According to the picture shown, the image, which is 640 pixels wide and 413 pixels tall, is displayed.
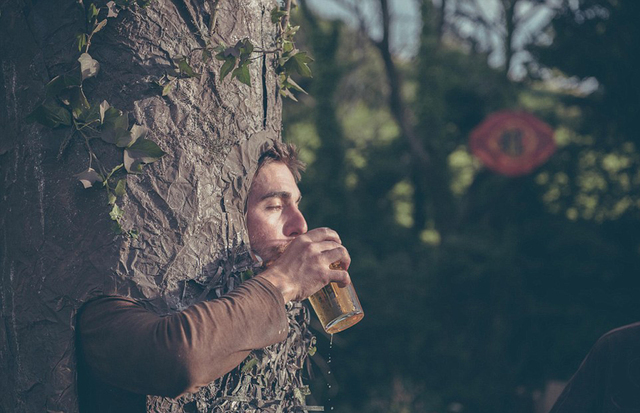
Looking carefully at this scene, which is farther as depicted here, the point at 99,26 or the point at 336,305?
the point at 336,305

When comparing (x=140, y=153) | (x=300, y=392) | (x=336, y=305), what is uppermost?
(x=140, y=153)

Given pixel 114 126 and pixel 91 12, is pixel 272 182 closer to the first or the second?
pixel 114 126

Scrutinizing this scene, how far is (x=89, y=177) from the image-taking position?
81.4 inches

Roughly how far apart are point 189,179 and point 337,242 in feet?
1.62

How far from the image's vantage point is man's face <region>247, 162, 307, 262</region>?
2.41m

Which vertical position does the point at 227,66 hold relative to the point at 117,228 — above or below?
above

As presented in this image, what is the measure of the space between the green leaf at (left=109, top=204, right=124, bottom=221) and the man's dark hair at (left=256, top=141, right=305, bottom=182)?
52 centimetres

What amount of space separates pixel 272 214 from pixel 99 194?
1.97 feet

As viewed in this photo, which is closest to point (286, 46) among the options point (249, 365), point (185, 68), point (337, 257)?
point (185, 68)

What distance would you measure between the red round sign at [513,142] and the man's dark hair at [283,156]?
31.8 ft

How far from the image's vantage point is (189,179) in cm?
217

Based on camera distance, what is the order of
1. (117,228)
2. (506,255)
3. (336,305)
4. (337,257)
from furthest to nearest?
(506,255) < (336,305) < (337,257) < (117,228)

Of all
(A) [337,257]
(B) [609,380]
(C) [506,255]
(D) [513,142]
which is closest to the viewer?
(A) [337,257]

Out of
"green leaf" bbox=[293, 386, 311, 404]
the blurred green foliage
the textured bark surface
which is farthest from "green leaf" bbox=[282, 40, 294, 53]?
the blurred green foliage
